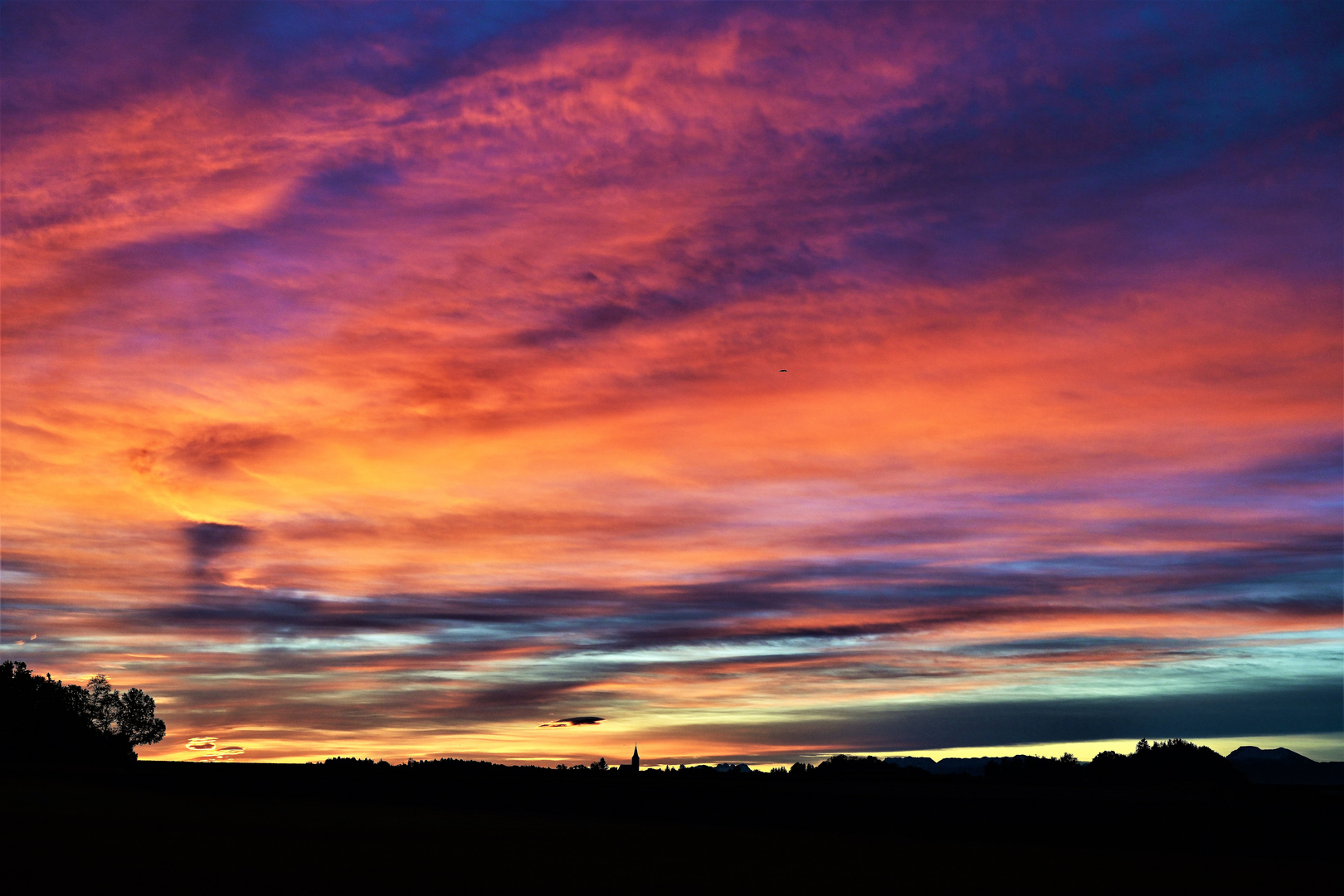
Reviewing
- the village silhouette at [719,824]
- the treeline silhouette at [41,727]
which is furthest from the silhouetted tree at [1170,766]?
the treeline silhouette at [41,727]

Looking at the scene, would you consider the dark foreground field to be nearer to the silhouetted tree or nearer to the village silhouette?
the village silhouette

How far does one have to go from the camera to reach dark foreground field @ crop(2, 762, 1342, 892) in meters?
34.2

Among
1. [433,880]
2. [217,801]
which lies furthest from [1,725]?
[433,880]

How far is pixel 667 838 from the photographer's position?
52.2m

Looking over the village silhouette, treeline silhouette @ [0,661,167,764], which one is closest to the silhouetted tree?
the village silhouette

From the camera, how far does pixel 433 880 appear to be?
32438 millimetres

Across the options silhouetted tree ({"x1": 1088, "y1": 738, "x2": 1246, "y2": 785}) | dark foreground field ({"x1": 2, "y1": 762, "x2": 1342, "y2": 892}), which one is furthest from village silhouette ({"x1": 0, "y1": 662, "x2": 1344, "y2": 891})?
silhouetted tree ({"x1": 1088, "y1": 738, "x2": 1246, "y2": 785})

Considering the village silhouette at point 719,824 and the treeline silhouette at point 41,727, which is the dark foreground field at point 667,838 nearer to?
the village silhouette at point 719,824

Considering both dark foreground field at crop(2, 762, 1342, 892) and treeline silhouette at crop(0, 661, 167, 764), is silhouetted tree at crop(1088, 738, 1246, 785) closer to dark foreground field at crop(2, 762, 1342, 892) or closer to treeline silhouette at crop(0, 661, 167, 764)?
dark foreground field at crop(2, 762, 1342, 892)

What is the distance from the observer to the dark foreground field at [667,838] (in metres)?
34.2

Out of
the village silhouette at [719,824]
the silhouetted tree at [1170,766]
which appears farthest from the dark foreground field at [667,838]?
the silhouetted tree at [1170,766]

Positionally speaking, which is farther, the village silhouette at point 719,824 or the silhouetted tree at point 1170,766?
the silhouetted tree at point 1170,766

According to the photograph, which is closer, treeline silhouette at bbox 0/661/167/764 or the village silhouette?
the village silhouette

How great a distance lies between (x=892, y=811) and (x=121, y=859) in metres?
39.1
